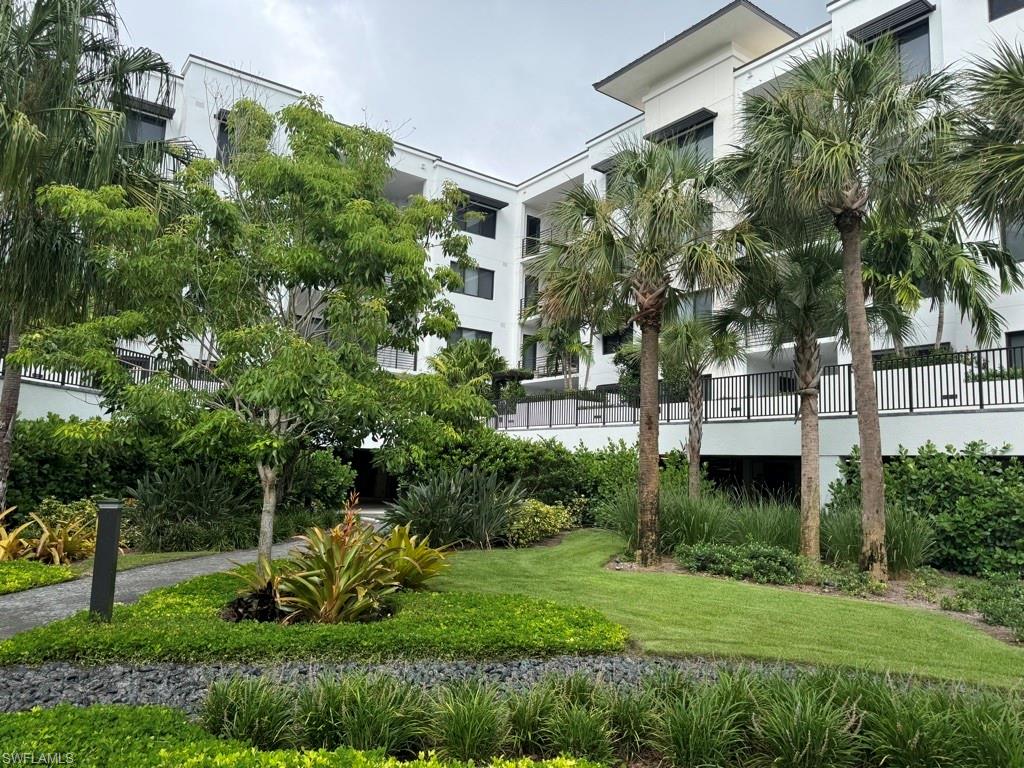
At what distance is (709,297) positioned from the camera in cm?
1480

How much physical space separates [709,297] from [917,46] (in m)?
10.5

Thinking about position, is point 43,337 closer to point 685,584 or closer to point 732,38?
point 685,584

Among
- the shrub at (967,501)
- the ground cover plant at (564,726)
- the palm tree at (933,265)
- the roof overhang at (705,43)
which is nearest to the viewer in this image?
the ground cover plant at (564,726)

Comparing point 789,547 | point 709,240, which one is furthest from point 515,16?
point 789,547

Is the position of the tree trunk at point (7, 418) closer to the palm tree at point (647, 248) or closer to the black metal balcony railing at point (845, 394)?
the palm tree at point (647, 248)

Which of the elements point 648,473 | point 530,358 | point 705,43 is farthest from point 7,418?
point 530,358

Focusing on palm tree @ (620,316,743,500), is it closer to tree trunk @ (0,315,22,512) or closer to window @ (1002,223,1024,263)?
window @ (1002,223,1024,263)

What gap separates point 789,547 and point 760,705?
295 inches

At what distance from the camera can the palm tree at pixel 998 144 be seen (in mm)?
7797

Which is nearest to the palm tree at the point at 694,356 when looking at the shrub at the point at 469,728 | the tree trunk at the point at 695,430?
the tree trunk at the point at 695,430

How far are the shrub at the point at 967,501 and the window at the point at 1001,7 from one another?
11481mm

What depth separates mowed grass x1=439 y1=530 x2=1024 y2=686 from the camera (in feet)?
19.6

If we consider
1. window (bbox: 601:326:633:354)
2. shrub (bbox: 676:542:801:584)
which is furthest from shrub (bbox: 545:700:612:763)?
window (bbox: 601:326:633:354)

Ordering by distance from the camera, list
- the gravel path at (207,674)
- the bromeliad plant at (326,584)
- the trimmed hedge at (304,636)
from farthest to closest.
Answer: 1. the bromeliad plant at (326,584)
2. the trimmed hedge at (304,636)
3. the gravel path at (207,674)
